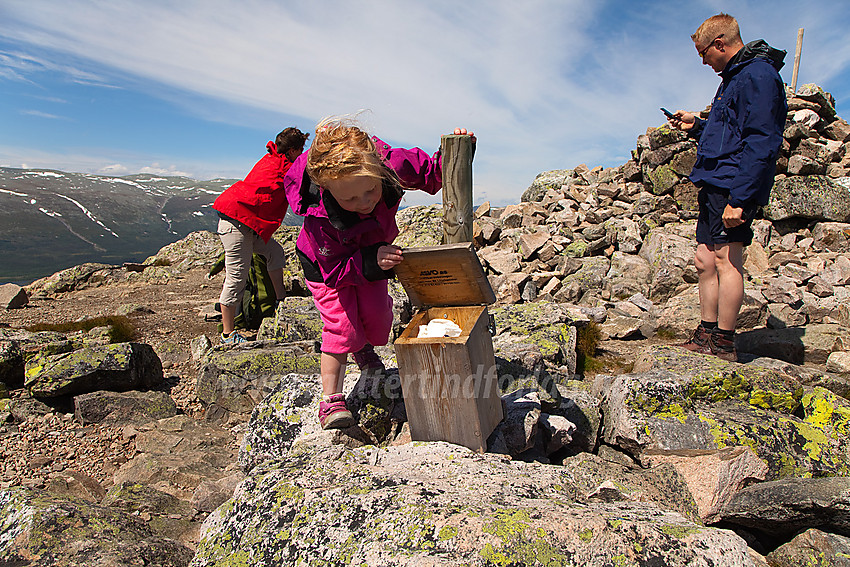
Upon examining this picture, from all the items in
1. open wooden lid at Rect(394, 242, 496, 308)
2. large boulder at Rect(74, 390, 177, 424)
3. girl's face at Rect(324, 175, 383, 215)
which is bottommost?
large boulder at Rect(74, 390, 177, 424)

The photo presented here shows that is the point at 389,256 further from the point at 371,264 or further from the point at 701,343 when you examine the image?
the point at 701,343

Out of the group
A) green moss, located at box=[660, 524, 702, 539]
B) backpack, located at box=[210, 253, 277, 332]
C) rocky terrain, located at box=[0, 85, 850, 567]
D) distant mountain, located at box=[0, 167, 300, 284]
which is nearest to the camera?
green moss, located at box=[660, 524, 702, 539]

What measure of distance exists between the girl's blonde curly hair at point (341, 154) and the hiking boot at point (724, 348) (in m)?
3.98

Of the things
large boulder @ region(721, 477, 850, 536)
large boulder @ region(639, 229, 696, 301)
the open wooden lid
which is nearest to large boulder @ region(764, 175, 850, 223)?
large boulder @ region(639, 229, 696, 301)

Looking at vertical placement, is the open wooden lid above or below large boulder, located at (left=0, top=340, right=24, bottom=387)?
above

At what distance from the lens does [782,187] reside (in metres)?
11.0

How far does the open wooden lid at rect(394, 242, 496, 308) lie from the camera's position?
3.62 meters

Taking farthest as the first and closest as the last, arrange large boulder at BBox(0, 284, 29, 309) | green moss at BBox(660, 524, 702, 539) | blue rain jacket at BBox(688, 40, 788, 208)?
large boulder at BBox(0, 284, 29, 309)
blue rain jacket at BBox(688, 40, 788, 208)
green moss at BBox(660, 524, 702, 539)

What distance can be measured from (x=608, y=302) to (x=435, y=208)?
21.7 feet

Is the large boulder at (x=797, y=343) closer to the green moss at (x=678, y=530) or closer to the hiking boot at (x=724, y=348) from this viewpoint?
the hiking boot at (x=724, y=348)

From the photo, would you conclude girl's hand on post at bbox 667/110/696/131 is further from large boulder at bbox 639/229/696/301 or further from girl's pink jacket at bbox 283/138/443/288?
large boulder at bbox 639/229/696/301

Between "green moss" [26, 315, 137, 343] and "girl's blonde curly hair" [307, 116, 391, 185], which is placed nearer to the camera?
"girl's blonde curly hair" [307, 116, 391, 185]

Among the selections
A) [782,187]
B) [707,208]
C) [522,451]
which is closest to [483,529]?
[522,451]

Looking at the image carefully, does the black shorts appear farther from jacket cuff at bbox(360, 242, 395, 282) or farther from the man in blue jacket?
jacket cuff at bbox(360, 242, 395, 282)
